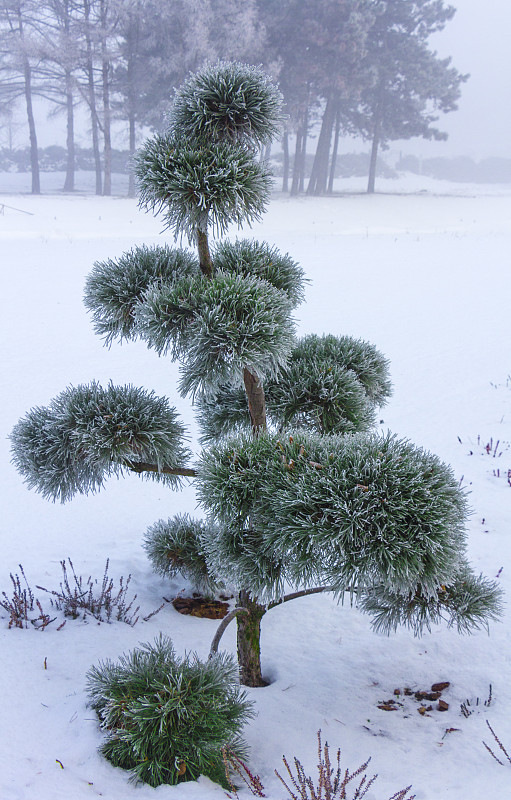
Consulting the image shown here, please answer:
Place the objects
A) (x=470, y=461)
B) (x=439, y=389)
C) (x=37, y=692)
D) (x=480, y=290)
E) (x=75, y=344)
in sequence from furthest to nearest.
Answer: (x=480, y=290), (x=75, y=344), (x=439, y=389), (x=470, y=461), (x=37, y=692)

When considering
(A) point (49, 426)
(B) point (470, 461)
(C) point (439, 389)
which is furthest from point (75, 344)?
(A) point (49, 426)

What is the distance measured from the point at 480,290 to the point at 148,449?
10952 millimetres

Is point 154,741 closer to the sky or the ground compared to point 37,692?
closer to the sky

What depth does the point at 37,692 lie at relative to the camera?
271 centimetres

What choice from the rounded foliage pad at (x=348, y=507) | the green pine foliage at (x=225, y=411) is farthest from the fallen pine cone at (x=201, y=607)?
the rounded foliage pad at (x=348, y=507)

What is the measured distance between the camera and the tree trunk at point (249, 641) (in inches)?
118

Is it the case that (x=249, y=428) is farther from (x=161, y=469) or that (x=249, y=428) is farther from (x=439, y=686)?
(x=439, y=686)

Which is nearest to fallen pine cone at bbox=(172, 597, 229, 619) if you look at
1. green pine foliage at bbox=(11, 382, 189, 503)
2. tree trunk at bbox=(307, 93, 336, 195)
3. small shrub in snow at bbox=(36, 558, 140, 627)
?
small shrub in snow at bbox=(36, 558, 140, 627)

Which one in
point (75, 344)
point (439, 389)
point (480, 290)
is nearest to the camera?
point (439, 389)

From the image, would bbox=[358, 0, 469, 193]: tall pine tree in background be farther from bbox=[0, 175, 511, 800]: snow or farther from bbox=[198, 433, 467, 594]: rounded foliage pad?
bbox=[198, 433, 467, 594]: rounded foliage pad

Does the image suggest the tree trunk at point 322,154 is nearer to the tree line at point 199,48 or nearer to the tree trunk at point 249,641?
the tree line at point 199,48

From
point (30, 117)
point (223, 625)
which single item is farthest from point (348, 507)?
point (30, 117)

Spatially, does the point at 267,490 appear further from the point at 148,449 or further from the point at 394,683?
the point at 394,683

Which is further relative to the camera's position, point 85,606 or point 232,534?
point 85,606
